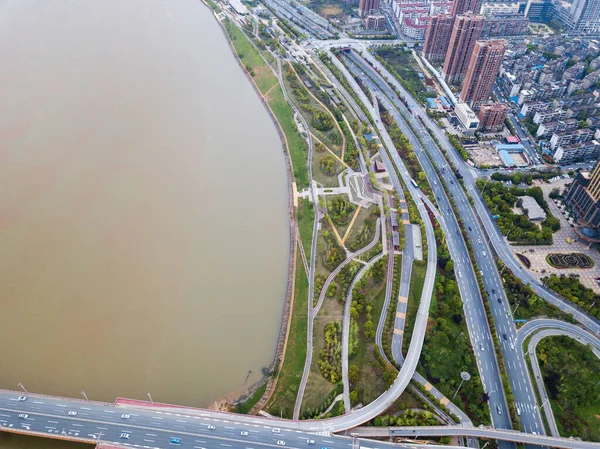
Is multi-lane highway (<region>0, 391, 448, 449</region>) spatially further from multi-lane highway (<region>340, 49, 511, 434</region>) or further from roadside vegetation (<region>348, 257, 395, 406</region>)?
multi-lane highway (<region>340, 49, 511, 434</region>)

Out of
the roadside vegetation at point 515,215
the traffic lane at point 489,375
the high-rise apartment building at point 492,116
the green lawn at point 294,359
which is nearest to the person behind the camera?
the traffic lane at point 489,375

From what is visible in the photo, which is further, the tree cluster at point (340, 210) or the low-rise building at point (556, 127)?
the low-rise building at point (556, 127)

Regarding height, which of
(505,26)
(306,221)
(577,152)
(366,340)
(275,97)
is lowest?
(366,340)

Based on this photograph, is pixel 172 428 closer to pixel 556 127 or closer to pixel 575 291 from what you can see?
pixel 575 291

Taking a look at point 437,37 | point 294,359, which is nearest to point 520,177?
point 294,359

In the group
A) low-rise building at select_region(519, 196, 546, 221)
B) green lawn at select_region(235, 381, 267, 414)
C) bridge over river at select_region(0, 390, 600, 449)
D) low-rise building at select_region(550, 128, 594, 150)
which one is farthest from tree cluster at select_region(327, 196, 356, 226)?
low-rise building at select_region(550, 128, 594, 150)

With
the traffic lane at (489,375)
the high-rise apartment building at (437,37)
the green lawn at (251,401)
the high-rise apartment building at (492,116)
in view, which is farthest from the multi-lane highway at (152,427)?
the high-rise apartment building at (437,37)

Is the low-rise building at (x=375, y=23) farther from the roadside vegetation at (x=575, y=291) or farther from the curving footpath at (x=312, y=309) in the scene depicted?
the roadside vegetation at (x=575, y=291)
